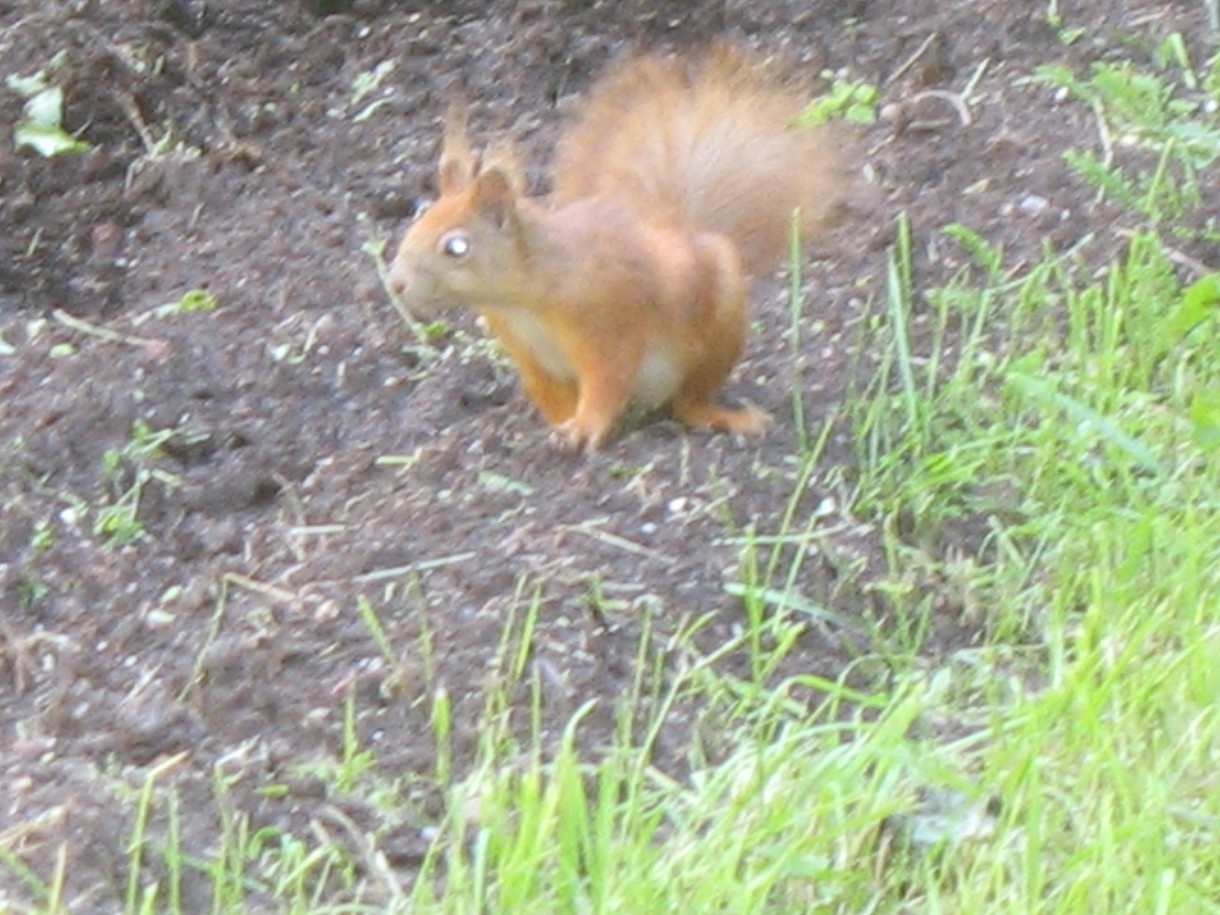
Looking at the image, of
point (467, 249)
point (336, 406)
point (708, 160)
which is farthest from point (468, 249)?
point (708, 160)

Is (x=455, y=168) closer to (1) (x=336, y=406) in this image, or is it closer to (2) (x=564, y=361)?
(2) (x=564, y=361)

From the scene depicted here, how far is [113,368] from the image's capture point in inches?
147

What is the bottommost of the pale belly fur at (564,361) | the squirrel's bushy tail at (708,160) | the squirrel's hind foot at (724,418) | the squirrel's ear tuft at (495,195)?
the squirrel's hind foot at (724,418)

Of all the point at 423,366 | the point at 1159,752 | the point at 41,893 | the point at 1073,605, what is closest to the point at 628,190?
the point at 423,366

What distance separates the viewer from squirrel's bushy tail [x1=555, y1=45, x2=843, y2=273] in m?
3.78

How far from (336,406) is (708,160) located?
2.42 ft

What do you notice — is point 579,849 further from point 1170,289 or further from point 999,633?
point 1170,289

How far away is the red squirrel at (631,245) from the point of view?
342 centimetres

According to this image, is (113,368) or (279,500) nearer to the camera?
(279,500)

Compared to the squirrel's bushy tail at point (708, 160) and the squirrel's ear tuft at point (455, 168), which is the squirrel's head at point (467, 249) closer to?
the squirrel's ear tuft at point (455, 168)

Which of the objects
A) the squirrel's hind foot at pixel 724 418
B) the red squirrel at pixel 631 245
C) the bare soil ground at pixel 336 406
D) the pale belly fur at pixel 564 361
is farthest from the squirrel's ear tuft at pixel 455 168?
the squirrel's hind foot at pixel 724 418

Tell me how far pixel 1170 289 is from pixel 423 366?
4.17 feet

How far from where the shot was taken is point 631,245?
3.50 metres

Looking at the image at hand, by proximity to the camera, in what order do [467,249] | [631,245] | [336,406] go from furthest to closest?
1. [336,406]
2. [631,245]
3. [467,249]
